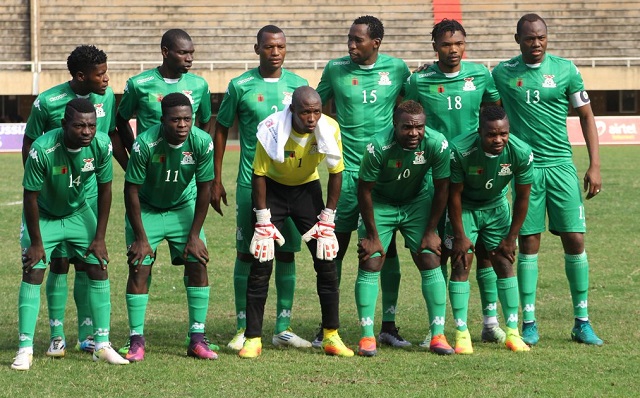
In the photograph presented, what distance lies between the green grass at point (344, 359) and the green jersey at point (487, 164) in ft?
3.95

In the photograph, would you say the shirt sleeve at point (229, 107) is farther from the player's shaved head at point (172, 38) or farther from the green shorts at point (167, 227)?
the green shorts at point (167, 227)

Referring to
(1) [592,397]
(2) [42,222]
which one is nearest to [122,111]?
(2) [42,222]

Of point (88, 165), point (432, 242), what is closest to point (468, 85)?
point (432, 242)

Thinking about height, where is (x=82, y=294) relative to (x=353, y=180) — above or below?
below

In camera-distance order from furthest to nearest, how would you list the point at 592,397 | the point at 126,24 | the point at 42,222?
the point at 126,24
the point at 42,222
the point at 592,397

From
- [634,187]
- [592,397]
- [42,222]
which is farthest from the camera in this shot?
[634,187]

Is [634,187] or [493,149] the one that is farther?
[634,187]

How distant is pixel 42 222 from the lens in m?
7.14

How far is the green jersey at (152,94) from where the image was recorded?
779 centimetres

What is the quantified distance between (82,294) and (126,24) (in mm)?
34901

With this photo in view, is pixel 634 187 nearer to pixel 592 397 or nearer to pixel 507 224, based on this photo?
pixel 507 224

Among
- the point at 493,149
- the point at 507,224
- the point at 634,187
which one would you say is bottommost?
the point at 634,187

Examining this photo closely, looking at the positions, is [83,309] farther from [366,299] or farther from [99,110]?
[366,299]

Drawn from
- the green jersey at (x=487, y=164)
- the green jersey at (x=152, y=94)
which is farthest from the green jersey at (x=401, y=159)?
the green jersey at (x=152, y=94)
